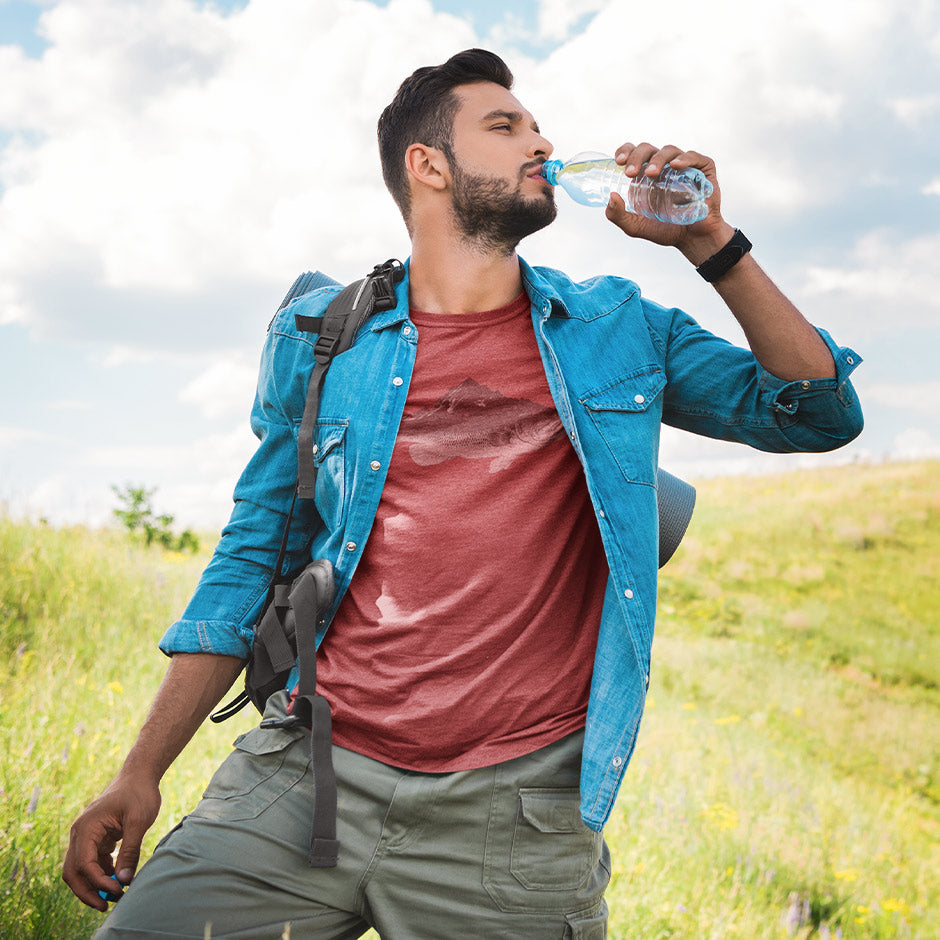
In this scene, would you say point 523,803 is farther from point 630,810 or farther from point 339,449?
point 630,810

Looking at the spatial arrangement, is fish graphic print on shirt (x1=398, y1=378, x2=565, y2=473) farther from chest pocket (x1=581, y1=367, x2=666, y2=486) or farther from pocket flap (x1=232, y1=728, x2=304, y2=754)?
pocket flap (x1=232, y1=728, x2=304, y2=754)

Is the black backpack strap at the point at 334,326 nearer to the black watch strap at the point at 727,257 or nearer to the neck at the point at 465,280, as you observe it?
the neck at the point at 465,280

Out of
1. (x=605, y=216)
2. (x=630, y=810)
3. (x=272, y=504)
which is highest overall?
(x=605, y=216)

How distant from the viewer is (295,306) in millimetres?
3131

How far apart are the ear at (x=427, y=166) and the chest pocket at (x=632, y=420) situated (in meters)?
1.09

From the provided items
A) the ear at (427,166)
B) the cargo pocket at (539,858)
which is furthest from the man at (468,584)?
the ear at (427,166)

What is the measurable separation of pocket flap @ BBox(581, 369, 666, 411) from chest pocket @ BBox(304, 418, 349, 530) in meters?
0.77

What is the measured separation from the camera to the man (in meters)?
2.42

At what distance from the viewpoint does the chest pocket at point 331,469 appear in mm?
2791

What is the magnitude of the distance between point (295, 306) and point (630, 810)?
4827 mm

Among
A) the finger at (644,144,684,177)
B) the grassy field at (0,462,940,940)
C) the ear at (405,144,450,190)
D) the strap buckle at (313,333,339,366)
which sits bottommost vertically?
the grassy field at (0,462,940,940)

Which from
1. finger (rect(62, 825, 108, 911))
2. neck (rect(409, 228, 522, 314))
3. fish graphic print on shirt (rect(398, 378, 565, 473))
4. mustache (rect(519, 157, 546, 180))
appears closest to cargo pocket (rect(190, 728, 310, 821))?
finger (rect(62, 825, 108, 911))

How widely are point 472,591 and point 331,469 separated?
0.63 m

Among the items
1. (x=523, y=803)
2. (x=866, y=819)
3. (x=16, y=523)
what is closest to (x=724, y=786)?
(x=866, y=819)
